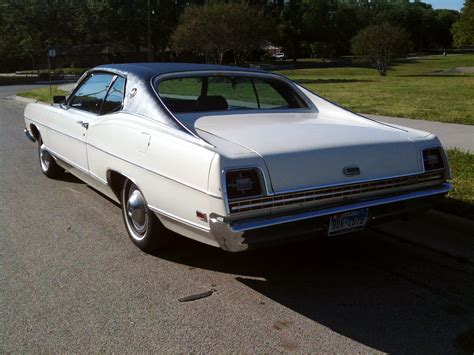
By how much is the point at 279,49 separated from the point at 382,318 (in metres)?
99.6

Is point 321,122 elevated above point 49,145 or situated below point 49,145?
above

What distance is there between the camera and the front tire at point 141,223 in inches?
168

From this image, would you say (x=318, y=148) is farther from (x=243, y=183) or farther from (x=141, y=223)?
(x=141, y=223)

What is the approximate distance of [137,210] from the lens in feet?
14.4

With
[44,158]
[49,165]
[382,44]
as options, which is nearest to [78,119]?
[49,165]

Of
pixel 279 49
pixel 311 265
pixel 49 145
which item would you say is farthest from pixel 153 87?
pixel 279 49

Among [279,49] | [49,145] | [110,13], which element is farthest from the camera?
[279,49]

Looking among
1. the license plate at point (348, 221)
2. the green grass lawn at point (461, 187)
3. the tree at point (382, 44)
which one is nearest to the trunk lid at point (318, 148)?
the license plate at point (348, 221)

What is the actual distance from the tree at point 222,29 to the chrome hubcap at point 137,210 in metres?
29.6

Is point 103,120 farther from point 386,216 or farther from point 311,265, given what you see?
point 386,216

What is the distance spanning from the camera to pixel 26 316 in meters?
3.42

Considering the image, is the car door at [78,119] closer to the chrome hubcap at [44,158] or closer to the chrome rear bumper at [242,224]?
the chrome hubcap at [44,158]

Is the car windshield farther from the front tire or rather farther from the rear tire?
the rear tire

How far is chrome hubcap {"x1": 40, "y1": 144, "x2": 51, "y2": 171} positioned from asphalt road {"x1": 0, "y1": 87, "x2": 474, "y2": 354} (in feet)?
6.02
